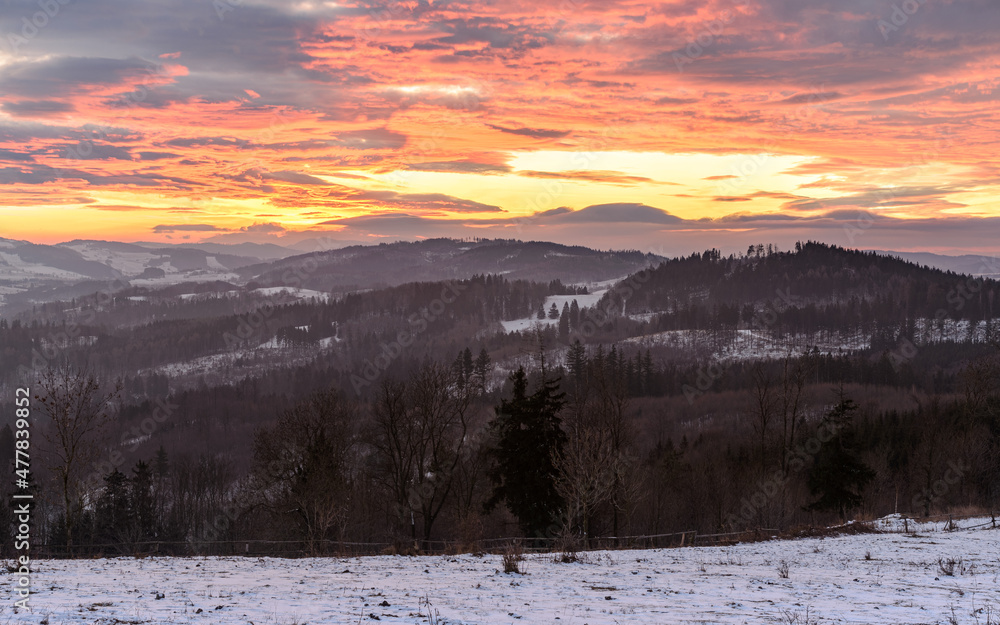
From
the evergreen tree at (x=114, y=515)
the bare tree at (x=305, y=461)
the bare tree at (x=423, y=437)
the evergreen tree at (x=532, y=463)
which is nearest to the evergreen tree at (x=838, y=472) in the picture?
the evergreen tree at (x=532, y=463)

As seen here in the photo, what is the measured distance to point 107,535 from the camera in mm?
63594

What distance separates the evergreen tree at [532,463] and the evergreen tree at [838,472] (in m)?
23.6

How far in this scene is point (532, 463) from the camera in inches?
1391

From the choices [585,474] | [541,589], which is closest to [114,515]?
[585,474]

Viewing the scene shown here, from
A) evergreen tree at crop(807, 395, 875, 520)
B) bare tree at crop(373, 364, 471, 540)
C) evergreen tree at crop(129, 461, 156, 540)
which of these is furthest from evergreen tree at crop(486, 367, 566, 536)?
evergreen tree at crop(129, 461, 156, 540)

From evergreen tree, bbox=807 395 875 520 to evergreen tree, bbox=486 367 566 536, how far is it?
23569mm

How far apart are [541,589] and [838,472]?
3982cm

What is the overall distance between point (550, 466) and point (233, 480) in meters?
98.9

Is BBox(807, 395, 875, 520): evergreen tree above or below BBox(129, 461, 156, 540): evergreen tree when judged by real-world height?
above

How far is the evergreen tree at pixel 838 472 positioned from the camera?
1852 inches

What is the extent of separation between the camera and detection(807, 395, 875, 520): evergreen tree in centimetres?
4703

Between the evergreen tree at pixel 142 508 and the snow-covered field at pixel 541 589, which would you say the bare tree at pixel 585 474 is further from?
the evergreen tree at pixel 142 508

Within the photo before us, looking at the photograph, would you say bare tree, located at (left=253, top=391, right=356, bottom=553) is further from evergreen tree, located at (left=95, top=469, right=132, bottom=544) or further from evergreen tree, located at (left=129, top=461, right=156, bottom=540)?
evergreen tree, located at (left=129, top=461, right=156, bottom=540)

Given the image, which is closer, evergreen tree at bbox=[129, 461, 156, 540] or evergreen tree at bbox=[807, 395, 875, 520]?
evergreen tree at bbox=[807, 395, 875, 520]
